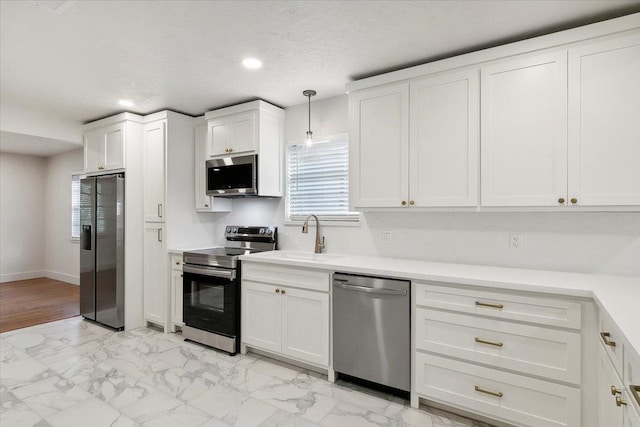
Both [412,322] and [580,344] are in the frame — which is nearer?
[580,344]

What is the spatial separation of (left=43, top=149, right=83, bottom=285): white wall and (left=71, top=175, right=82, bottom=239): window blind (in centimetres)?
12

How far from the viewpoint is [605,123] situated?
1966 millimetres

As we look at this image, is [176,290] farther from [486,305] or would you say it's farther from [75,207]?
[75,207]

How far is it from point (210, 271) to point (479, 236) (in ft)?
7.83

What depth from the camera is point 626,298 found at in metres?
1.63

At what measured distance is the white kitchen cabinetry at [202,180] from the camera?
12.8 feet

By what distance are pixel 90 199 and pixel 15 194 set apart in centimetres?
362

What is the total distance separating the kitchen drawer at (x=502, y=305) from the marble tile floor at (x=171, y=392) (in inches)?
29.3

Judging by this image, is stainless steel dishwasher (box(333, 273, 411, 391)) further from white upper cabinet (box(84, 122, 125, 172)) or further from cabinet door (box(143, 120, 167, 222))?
white upper cabinet (box(84, 122, 125, 172))

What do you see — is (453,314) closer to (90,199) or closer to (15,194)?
(90,199)

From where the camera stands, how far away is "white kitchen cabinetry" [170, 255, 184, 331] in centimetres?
365

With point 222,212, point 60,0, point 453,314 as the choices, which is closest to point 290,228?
point 222,212

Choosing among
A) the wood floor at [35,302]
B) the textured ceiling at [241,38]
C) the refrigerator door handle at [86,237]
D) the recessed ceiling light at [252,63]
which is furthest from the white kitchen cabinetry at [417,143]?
the wood floor at [35,302]

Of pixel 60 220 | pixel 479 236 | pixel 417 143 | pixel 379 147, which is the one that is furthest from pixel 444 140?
pixel 60 220
